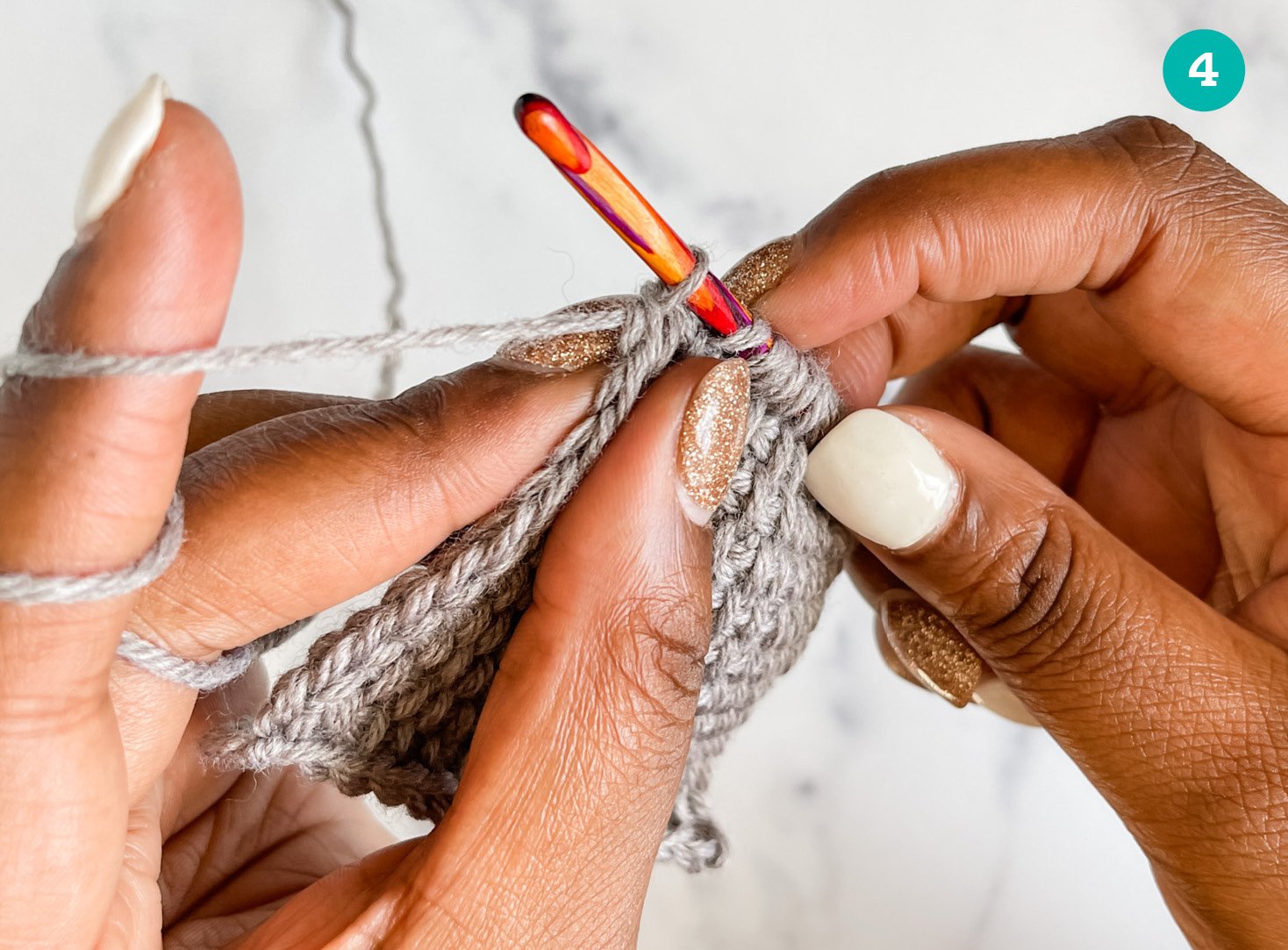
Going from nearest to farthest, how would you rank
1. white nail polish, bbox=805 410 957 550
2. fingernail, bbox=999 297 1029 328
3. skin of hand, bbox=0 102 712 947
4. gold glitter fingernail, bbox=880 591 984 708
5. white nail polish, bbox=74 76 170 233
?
white nail polish, bbox=74 76 170 233, skin of hand, bbox=0 102 712 947, white nail polish, bbox=805 410 957 550, gold glitter fingernail, bbox=880 591 984 708, fingernail, bbox=999 297 1029 328

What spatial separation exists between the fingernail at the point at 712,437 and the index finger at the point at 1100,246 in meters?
0.13

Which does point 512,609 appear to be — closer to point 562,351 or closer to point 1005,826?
point 562,351

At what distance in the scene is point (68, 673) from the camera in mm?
518

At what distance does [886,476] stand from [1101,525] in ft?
0.70

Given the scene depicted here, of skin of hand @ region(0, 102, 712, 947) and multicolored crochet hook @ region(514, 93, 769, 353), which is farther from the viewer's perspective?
skin of hand @ region(0, 102, 712, 947)

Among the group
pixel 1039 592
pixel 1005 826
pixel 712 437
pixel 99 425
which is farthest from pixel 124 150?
pixel 1005 826

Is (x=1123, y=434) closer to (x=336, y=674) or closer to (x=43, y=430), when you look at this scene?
(x=336, y=674)

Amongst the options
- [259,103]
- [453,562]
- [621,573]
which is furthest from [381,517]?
[259,103]

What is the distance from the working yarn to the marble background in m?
0.47

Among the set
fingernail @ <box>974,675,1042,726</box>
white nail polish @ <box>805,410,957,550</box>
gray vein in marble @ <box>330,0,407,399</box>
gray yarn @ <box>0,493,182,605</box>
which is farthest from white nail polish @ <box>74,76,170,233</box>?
fingernail @ <box>974,675,1042,726</box>

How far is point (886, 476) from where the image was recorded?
759 millimetres

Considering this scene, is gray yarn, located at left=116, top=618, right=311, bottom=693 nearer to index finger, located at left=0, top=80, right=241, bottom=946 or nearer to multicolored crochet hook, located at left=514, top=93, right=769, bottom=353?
index finger, located at left=0, top=80, right=241, bottom=946

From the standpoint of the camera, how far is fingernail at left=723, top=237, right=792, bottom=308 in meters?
0.81

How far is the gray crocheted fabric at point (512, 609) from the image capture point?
0.71 metres
